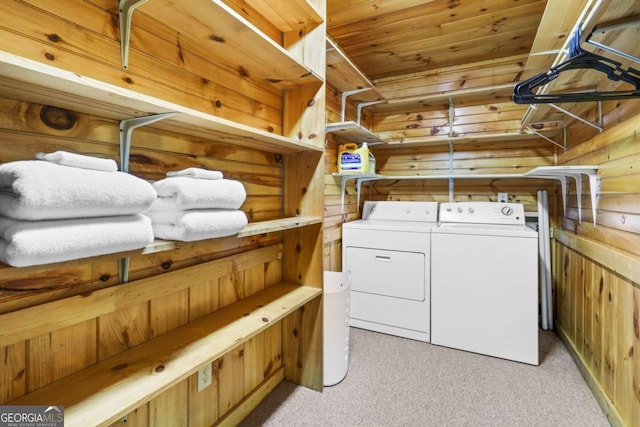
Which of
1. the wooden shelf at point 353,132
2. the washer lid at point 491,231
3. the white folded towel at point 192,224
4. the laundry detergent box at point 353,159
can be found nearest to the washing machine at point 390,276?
the washer lid at point 491,231

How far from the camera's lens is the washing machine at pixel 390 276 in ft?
7.44

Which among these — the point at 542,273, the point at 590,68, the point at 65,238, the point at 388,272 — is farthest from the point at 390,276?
the point at 65,238

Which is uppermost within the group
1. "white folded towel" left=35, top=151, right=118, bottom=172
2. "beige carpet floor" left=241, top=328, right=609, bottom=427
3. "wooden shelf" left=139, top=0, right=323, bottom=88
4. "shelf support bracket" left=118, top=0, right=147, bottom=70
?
"wooden shelf" left=139, top=0, right=323, bottom=88

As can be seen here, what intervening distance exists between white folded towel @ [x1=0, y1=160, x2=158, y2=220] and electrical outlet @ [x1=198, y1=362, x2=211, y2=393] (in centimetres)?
87

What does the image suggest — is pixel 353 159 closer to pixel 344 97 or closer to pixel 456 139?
pixel 344 97

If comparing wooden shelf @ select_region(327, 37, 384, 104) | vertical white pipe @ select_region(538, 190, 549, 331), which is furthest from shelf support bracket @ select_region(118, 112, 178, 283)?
vertical white pipe @ select_region(538, 190, 549, 331)

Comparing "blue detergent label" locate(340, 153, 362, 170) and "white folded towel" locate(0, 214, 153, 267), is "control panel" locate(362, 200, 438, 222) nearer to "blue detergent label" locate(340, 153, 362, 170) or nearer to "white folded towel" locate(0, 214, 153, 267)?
"blue detergent label" locate(340, 153, 362, 170)

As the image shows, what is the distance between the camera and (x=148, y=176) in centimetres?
107

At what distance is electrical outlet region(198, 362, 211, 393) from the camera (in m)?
1.30

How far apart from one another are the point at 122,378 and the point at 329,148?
197cm

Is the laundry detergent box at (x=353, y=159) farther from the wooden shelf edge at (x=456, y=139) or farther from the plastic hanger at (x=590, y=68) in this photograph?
the plastic hanger at (x=590, y=68)

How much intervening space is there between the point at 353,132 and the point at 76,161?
77.2 inches

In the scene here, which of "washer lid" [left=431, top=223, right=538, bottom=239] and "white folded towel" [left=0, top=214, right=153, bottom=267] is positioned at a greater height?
"white folded towel" [left=0, top=214, right=153, bottom=267]

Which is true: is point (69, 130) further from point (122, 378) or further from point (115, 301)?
point (122, 378)
